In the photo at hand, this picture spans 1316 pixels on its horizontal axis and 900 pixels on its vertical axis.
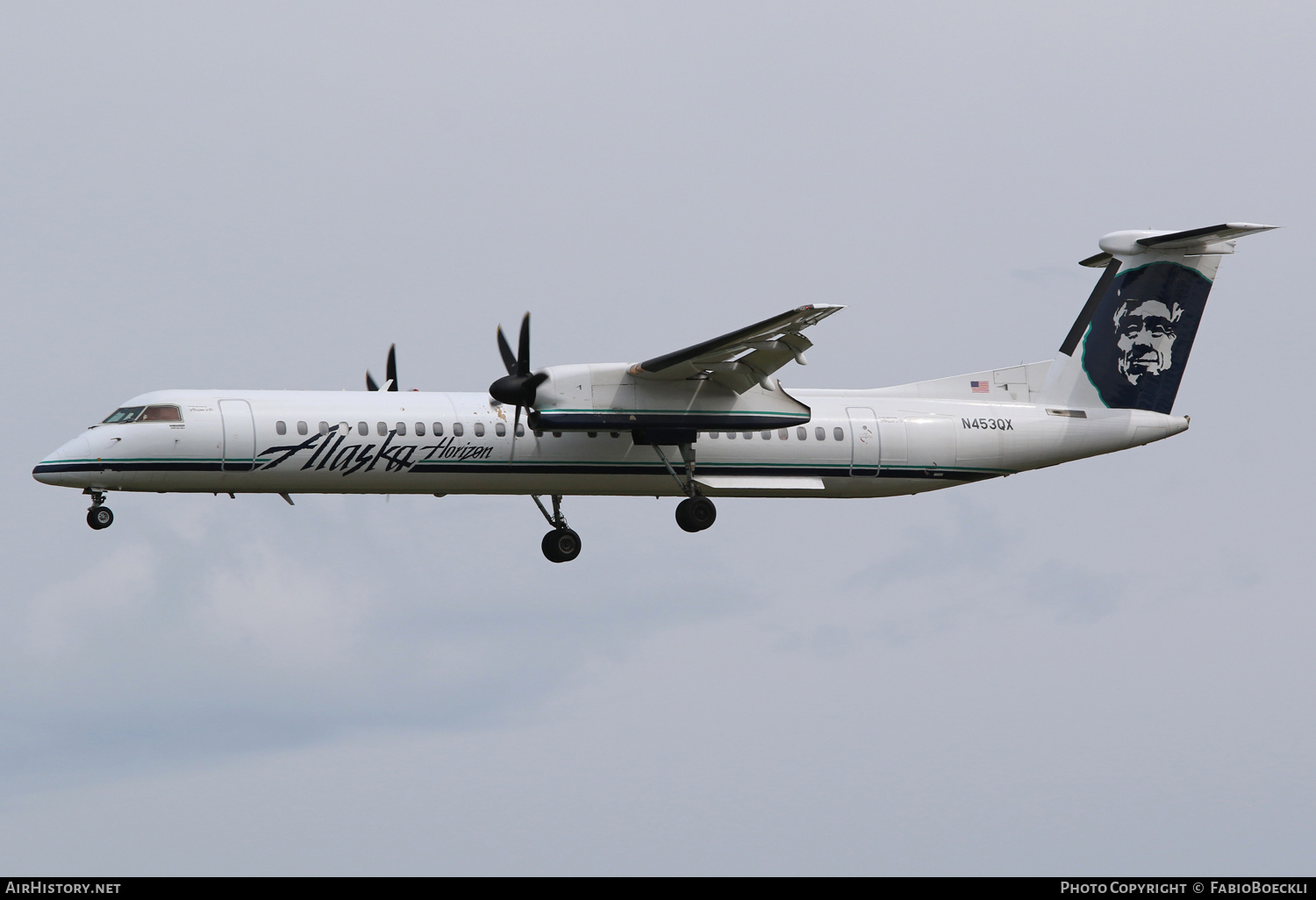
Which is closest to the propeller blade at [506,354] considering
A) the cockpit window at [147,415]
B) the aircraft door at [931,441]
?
the cockpit window at [147,415]

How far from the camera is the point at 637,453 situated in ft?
81.7

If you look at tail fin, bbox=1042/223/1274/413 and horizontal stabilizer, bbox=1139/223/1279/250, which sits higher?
horizontal stabilizer, bbox=1139/223/1279/250

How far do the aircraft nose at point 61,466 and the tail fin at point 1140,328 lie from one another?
652 inches

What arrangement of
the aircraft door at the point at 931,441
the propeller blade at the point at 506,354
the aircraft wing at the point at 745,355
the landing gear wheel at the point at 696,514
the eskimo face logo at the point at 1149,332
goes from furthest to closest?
1. the eskimo face logo at the point at 1149,332
2. the aircraft door at the point at 931,441
3. the landing gear wheel at the point at 696,514
4. the propeller blade at the point at 506,354
5. the aircraft wing at the point at 745,355

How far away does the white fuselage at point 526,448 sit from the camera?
2325cm

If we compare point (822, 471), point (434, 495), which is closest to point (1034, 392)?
point (822, 471)

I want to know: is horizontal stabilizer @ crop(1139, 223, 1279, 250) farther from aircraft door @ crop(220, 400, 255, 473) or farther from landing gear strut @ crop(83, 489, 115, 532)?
landing gear strut @ crop(83, 489, 115, 532)

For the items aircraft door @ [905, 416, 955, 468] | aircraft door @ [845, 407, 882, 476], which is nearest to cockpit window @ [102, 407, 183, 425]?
aircraft door @ [845, 407, 882, 476]

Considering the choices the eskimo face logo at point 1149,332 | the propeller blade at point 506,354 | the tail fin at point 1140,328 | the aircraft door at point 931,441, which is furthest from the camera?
the eskimo face logo at point 1149,332

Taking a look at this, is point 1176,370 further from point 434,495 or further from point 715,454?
point 434,495

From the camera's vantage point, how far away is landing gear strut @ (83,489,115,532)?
914 inches

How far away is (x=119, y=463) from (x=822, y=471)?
11.5 meters

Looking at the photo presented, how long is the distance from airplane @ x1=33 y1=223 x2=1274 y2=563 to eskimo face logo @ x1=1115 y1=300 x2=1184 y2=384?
0.03 m

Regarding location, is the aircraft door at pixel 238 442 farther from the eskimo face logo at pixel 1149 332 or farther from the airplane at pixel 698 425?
the eskimo face logo at pixel 1149 332
